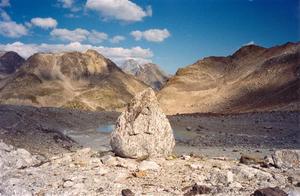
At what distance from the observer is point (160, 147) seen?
14.9 m

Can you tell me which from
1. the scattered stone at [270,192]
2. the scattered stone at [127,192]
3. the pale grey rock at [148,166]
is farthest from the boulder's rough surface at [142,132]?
the scattered stone at [270,192]

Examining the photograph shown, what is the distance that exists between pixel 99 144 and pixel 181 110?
164 feet

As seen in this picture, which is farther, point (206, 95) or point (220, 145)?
point (206, 95)

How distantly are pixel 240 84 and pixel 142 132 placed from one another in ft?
211

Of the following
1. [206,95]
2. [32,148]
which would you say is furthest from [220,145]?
[206,95]

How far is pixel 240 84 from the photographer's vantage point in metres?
77.4

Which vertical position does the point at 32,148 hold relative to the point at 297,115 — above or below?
below

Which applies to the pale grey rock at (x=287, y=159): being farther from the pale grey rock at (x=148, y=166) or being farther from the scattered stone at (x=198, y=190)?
the pale grey rock at (x=148, y=166)

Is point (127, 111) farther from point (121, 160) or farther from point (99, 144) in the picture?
point (99, 144)

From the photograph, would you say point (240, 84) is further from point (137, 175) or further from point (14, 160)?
point (137, 175)

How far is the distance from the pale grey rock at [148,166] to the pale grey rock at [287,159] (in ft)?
10.4

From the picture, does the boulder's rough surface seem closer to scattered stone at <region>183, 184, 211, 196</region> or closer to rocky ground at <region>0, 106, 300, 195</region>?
rocky ground at <region>0, 106, 300, 195</region>

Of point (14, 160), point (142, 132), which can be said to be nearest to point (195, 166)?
point (142, 132)

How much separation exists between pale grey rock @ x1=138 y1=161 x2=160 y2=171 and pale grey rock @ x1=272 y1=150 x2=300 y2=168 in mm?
3161
